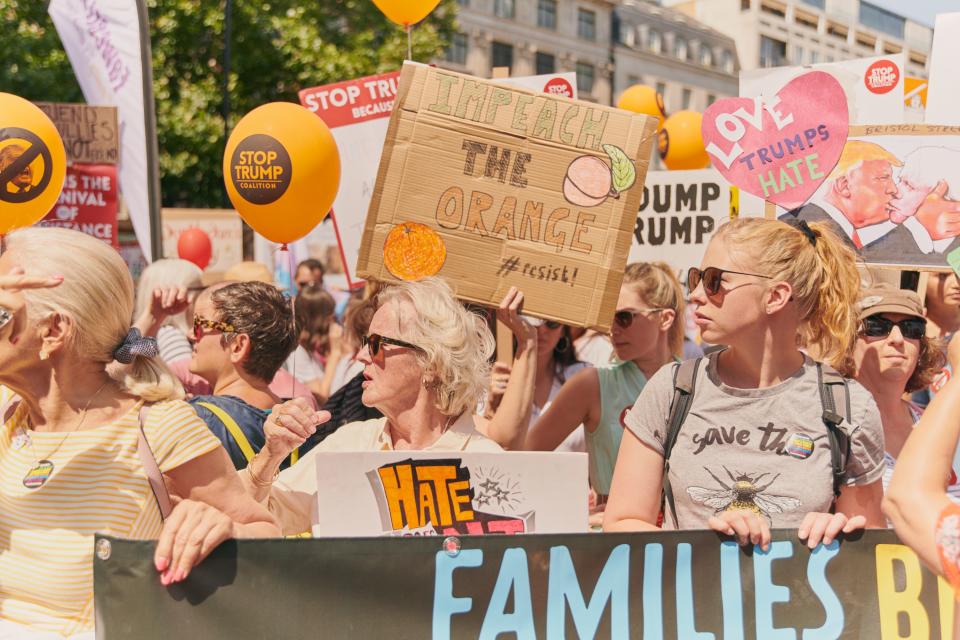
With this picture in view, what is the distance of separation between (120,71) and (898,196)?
4181 mm

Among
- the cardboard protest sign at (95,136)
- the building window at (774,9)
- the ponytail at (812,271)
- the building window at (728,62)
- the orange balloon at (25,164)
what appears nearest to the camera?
the ponytail at (812,271)

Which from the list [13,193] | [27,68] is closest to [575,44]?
[27,68]

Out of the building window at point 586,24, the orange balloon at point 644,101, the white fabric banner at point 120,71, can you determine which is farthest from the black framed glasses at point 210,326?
the building window at point 586,24

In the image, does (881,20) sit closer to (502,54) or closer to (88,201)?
(502,54)

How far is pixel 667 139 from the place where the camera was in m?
7.11

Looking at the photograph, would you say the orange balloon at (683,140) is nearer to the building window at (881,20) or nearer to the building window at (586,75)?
the building window at (586,75)

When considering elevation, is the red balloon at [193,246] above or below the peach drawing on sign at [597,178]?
below

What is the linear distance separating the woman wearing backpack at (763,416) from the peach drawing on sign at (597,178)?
70 centimetres

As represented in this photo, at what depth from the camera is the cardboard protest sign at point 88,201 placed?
559 centimetres

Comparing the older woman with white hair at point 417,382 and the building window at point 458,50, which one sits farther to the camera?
the building window at point 458,50

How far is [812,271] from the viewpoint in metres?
2.49

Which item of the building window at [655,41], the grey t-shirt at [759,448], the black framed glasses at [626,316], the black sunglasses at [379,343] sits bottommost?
the grey t-shirt at [759,448]

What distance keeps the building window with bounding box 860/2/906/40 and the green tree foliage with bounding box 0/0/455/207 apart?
53.1m

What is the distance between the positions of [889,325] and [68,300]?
8.26ft
